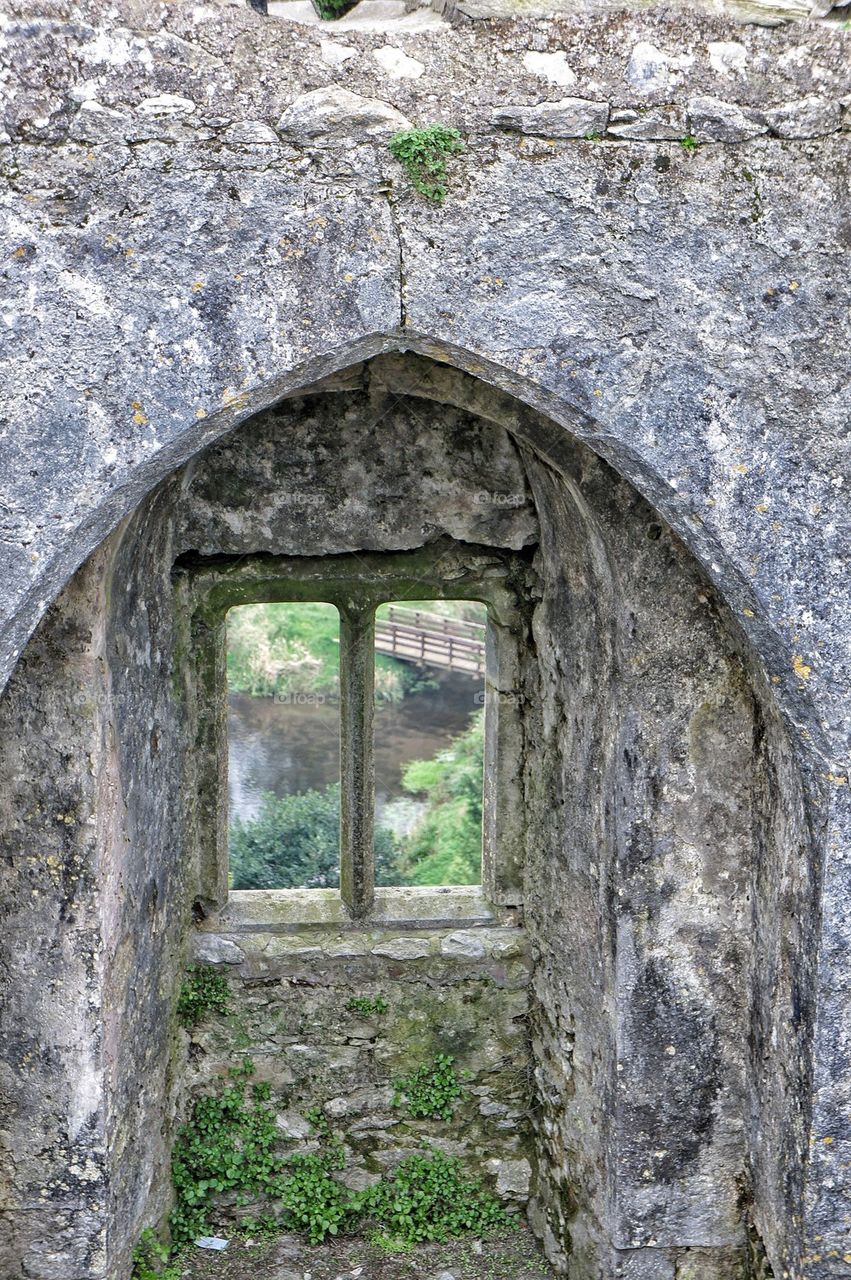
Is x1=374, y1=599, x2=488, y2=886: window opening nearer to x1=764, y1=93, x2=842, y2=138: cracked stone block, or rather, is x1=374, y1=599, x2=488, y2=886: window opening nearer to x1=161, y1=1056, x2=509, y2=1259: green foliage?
x1=161, y1=1056, x2=509, y2=1259: green foliage

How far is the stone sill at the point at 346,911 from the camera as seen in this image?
4.56 m

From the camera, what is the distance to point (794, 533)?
9.27 ft

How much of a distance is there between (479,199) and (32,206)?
965mm

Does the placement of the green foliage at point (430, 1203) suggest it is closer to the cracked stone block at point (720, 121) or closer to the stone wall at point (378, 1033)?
the stone wall at point (378, 1033)

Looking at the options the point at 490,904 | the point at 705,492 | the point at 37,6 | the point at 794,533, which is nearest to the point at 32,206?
the point at 37,6

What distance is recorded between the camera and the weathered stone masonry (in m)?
2.61

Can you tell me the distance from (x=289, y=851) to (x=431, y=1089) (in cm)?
423

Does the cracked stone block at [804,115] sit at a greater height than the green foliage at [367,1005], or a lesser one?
greater

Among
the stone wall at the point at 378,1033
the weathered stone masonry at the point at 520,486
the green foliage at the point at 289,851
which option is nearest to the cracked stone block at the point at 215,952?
the stone wall at the point at 378,1033

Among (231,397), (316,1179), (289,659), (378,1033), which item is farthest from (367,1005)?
(289,659)

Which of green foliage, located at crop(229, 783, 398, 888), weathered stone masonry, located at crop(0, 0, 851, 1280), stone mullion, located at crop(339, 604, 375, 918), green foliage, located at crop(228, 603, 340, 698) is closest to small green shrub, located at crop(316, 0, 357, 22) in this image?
weathered stone masonry, located at crop(0, 0, 851, 1280)

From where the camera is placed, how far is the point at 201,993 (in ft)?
14.7

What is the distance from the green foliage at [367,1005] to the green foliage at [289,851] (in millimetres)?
3625

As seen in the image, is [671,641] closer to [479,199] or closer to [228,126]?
[479,199]
